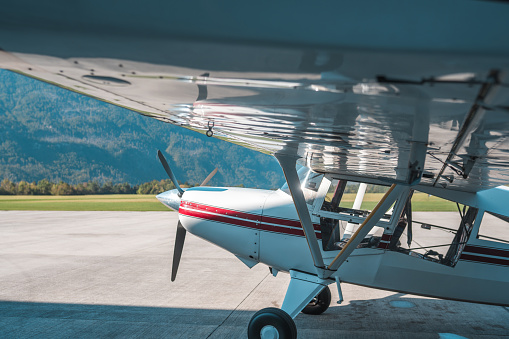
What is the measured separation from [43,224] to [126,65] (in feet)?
73.1

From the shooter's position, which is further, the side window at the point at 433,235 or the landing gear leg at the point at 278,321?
the side window at the point at 433,235

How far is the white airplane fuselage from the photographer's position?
5445 mm

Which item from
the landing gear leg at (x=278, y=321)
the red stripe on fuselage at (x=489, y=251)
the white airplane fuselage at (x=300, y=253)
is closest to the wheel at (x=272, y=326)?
the landing gear leg at (x=278, y=321)

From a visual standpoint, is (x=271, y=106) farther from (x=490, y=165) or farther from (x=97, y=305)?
(x=97, y=305)

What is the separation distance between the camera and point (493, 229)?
5.52 m

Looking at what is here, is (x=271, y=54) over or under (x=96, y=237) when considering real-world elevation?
over

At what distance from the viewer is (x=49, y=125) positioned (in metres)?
199

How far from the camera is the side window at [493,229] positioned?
5.45 m

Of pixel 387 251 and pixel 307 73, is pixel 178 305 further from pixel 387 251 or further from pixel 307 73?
pixel 307 73

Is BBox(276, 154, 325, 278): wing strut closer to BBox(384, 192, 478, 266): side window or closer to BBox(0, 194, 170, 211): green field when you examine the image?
BBox(384, 192, 478, 266): side window

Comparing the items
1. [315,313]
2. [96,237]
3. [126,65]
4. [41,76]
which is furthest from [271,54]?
[96,237]

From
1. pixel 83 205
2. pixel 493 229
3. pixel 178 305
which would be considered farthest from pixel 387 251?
pixel 83 205

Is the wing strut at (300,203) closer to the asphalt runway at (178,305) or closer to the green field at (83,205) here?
the asphalt runway at (178,305)

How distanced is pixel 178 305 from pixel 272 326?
2.64 metres
